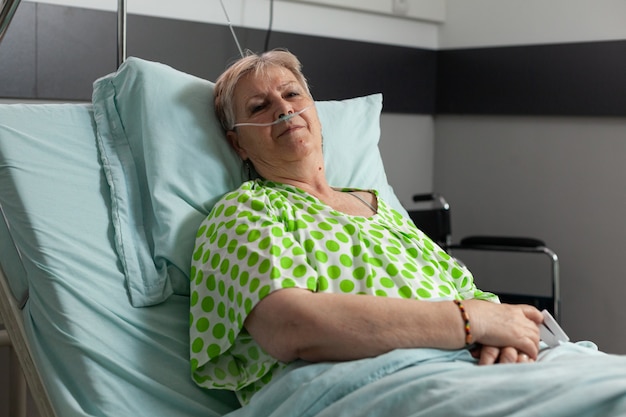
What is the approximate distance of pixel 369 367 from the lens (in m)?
1.60

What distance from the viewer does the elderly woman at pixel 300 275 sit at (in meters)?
1.67

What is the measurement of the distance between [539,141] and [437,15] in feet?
2.41

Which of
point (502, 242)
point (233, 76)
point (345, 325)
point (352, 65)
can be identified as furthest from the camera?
point (352, 65)

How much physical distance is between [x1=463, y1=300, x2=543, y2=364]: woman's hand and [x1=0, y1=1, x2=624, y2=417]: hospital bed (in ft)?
0.20

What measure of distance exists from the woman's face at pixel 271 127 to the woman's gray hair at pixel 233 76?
13 mm

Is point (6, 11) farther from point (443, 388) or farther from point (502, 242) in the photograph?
point (502, 242)

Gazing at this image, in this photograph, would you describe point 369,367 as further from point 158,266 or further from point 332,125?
point 332,125

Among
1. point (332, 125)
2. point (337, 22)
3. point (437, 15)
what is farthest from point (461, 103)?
point (332, 125)

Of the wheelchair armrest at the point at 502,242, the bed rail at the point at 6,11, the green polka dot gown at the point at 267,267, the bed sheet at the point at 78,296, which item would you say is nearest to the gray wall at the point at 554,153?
the wheelchair armrest at the point at 502,242

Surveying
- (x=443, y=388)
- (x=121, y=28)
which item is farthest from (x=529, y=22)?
(x=443, y=388)

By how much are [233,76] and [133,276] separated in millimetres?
540

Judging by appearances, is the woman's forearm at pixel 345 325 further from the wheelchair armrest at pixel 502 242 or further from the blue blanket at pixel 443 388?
the wheelchair armrest at pixel 502 242

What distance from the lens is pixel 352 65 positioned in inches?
143

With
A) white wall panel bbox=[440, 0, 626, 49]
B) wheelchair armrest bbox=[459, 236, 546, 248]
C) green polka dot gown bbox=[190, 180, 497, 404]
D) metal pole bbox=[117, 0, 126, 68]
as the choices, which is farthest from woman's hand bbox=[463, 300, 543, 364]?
white wall panel bbox=[440, 0, 626, 49]
